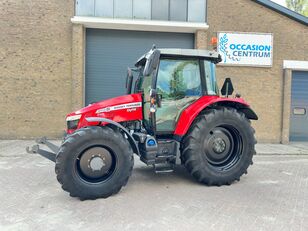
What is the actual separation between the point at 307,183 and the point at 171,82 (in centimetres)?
352

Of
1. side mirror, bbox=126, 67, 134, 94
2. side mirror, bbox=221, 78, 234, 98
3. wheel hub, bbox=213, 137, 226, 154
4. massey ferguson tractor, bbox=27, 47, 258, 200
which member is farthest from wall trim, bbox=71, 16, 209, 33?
wheel hub, bbox=213, 137, 226, 154

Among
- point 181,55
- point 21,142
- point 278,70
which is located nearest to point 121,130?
point 181,55

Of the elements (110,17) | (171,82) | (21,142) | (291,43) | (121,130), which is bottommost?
(21,142)

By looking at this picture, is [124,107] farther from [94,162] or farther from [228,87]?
[228,87]

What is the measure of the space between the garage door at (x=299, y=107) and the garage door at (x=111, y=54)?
5.60 meters

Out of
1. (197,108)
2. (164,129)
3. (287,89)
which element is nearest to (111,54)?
(164,129)

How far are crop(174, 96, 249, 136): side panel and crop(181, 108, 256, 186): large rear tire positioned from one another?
140 millimetres

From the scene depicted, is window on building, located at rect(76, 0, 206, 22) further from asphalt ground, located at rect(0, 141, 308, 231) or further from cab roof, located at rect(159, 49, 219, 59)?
asphalt ground, located at rect(0, 141, 308, 231)

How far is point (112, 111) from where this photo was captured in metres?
4.62

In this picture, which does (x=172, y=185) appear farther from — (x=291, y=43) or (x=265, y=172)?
(x=291, y=43)

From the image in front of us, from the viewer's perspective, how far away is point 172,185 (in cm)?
486

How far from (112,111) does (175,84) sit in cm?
135

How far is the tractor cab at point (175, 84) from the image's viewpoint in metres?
4.85

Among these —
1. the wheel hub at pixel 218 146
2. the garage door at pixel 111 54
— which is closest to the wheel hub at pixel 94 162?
the wheel hub at pixel 218 146
